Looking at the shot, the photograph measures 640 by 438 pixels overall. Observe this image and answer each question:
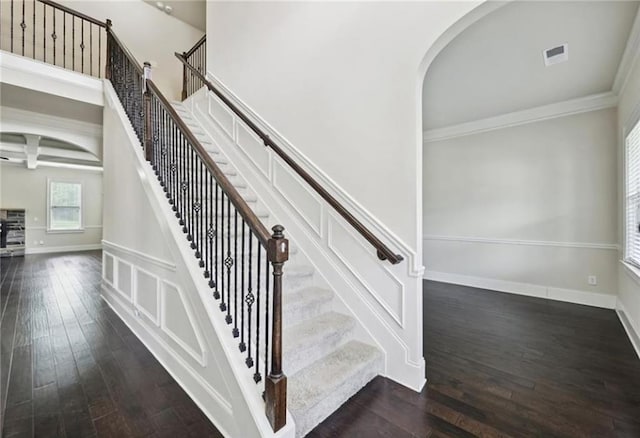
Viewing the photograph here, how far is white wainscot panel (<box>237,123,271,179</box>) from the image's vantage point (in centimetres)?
330

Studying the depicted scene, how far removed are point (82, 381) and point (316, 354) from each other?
1.75 m

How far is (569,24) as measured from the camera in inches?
100

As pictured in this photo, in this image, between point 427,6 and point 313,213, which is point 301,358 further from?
point 427,6

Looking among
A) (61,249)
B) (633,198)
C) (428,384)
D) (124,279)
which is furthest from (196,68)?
(61,249)

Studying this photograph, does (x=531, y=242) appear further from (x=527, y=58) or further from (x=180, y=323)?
(x=180, y=323)

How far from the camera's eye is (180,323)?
2109mm

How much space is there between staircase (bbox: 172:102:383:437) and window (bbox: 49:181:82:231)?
34.7 ft

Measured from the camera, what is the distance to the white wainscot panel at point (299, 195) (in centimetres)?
273

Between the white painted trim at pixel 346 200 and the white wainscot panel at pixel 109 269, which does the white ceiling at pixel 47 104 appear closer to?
the white wainscot panel at pixel 109 269

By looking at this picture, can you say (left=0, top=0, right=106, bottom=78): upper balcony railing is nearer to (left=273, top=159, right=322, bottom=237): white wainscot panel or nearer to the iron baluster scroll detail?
the iron baluster scroll detail

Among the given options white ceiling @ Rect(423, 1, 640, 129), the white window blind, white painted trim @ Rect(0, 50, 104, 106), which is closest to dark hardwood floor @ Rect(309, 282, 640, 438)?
the white window blind

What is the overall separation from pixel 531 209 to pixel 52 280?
8.35 m

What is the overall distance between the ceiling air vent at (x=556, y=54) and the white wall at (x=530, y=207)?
1.37m

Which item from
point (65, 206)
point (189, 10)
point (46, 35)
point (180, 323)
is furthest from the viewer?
point (65, 206)
